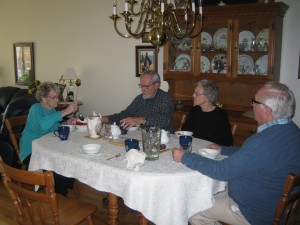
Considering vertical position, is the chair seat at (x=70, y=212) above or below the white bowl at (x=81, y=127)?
below

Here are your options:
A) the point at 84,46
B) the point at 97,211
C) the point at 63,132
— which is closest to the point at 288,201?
the point at 63,132

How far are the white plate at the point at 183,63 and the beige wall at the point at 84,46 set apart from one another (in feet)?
1.30

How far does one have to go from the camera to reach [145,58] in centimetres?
396

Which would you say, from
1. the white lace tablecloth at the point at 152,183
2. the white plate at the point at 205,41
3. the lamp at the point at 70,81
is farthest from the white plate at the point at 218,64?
the lamp at the point at 70,81

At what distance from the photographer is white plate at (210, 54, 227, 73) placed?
327 cm

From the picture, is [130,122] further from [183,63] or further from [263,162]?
[183,63]

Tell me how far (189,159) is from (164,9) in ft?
3.35

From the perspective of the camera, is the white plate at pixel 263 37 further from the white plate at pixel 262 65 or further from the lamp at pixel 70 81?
the lamp at pixel 70 81

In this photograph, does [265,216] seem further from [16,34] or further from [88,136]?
[16,34]

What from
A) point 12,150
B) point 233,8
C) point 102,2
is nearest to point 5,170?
point 12,150

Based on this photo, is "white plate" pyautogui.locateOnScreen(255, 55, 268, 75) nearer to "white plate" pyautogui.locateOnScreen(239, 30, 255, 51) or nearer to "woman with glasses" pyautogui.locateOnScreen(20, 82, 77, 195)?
"white plate" pyautogui.locateOnScreen(239, 30, 255, 51)

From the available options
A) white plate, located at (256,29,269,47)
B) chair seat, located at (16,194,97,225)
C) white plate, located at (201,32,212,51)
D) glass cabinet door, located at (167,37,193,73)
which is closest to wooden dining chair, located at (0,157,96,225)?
chair seat, located at (16,194,97,225)

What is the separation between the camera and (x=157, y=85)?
2803 millimetres

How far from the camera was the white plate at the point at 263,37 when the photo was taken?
9.91 ft
